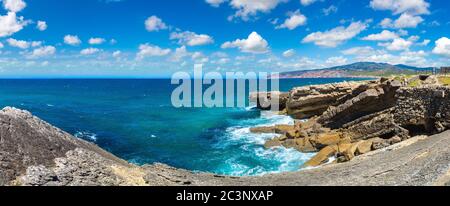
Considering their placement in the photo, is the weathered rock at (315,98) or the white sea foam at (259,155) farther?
the weathered rock at (315,98)

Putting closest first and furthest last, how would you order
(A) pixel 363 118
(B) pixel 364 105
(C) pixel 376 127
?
(C) pixel 376 127, (A) pixel 363 118, (B) pixel 364 105

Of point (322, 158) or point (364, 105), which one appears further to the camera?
point (364, 105)

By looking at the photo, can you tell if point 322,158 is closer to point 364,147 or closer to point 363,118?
point 364,147

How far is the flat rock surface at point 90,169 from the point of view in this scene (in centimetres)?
1914

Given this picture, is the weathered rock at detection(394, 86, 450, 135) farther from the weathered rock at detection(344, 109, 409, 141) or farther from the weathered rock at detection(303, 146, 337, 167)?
the weathered rock at detection(303, 146, 337, 167)

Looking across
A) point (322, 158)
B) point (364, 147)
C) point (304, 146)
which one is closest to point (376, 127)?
point (364, 147)

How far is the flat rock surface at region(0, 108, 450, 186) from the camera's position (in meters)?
19.1

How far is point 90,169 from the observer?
20609 mm

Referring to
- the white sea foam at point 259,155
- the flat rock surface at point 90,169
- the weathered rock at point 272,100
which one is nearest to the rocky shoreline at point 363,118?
the white sea foam at point 259,155

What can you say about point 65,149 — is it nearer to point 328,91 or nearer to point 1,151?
point 1,151

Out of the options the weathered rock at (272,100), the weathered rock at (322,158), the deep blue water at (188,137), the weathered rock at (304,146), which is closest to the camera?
the weathered rock at (322,158)

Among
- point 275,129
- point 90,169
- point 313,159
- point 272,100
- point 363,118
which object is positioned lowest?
point 313,159

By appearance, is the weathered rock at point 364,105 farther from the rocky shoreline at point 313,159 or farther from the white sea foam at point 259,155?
the white sea foam at point 259,155
